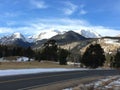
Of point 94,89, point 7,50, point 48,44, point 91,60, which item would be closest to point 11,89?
point 94,89

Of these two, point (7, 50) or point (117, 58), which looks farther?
point (7, 50)

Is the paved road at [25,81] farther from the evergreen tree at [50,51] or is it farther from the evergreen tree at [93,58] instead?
the evergreen tree at [50,51]

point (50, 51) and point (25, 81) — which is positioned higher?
point (50, 51)

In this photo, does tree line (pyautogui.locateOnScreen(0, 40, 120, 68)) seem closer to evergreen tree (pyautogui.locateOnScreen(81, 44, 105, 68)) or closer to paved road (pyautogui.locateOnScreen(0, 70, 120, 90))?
evergreen tree (pyautogui.locateOnScreen(81, 44, 105, 68))

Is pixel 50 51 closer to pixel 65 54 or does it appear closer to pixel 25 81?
pixel 65 54

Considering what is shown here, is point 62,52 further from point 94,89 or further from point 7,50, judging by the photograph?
point 94,89

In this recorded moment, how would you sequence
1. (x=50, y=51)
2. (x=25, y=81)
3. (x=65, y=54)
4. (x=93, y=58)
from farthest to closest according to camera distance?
1. (x=50, y=51)
2. (x=65, y=54)
3. (x=93, y=58)
4. (x=25, y=81)

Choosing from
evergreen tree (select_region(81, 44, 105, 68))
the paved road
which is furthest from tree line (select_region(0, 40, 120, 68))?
the paved road

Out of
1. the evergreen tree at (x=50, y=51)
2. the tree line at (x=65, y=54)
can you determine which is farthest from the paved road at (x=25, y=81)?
the evergreen tree at (x=50, y=51)

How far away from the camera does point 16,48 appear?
589 feet

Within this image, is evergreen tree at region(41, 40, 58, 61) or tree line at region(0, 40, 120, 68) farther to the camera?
evergreen tree at region(41, 40, 58, 61)

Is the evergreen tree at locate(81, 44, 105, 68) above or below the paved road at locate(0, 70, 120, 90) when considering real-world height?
above

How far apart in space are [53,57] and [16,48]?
4965 centimetres

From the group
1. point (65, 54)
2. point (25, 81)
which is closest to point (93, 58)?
point (65, 54)
